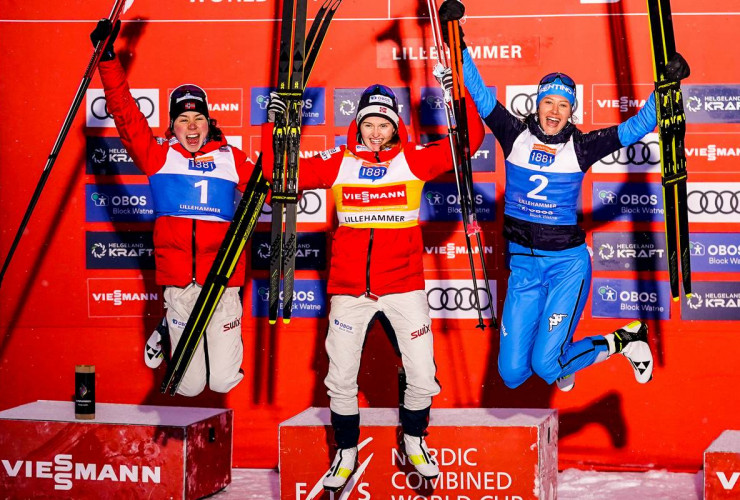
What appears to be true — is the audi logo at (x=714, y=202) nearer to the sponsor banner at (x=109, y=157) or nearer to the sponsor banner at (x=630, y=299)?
the sponsor banner at (x=630, y=299)

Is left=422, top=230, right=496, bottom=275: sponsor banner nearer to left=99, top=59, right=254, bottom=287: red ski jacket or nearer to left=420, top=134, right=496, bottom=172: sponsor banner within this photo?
left=420, top=134, right=496, bottom=172: sponsor banner

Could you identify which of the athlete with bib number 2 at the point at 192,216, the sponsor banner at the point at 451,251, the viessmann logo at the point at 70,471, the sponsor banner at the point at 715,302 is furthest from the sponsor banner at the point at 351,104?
the viessmann logo at the point at 70,471

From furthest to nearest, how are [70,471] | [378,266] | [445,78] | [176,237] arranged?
[70,471]
[176,237]
[378,266]
[445,78]

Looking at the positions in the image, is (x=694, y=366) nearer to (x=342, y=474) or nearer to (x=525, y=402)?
(x=525, y=402)

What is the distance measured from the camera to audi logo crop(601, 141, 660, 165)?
18.0 feet

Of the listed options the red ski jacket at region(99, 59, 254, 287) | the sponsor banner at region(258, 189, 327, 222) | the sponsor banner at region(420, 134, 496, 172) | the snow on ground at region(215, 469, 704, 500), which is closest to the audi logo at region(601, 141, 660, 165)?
the sponsor banner at region(420, 134, 496, 172)

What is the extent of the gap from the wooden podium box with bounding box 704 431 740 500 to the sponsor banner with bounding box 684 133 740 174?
165cm

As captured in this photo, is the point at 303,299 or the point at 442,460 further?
the point at 303,299

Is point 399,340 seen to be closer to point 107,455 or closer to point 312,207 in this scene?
point 312,207

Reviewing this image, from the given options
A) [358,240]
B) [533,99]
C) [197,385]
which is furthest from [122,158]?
[533,99]

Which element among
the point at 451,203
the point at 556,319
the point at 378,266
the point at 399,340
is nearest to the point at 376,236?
the point at 378,266

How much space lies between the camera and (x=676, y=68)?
13.7 feet

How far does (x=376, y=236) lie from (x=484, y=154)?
1.30 m

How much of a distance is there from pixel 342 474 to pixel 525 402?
158 cm
